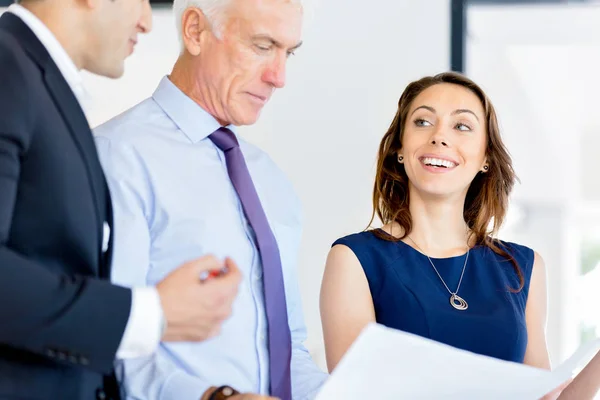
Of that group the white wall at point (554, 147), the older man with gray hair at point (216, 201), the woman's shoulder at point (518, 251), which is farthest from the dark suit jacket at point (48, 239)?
the white wall at point (554, 147)

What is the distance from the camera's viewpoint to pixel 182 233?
1745 mm

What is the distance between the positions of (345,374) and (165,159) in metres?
0.63

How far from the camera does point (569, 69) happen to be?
862 centimetres

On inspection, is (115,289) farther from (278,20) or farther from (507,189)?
(507,189)

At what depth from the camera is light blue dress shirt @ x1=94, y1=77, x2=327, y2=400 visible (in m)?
1.67

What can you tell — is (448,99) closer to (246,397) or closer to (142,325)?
(246,397)

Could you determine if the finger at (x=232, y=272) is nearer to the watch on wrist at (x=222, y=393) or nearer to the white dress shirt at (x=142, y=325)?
the white dress shirt at (x=142, y=325)

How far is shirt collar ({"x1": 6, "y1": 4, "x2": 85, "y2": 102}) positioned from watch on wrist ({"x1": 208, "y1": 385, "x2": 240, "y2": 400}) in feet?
1.82

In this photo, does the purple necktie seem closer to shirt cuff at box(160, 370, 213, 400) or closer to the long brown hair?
shirt cuff at box(160, 370, 213, 400)

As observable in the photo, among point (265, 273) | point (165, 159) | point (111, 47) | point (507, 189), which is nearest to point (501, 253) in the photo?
point (507, 189)

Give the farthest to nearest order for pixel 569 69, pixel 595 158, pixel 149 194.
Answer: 1. pixel 595 158
2. pixel 569 69
3. pixel 149 194

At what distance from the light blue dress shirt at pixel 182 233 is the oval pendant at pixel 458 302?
55 centimetres

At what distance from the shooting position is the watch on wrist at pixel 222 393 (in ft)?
4.97

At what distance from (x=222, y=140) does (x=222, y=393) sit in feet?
2.00
